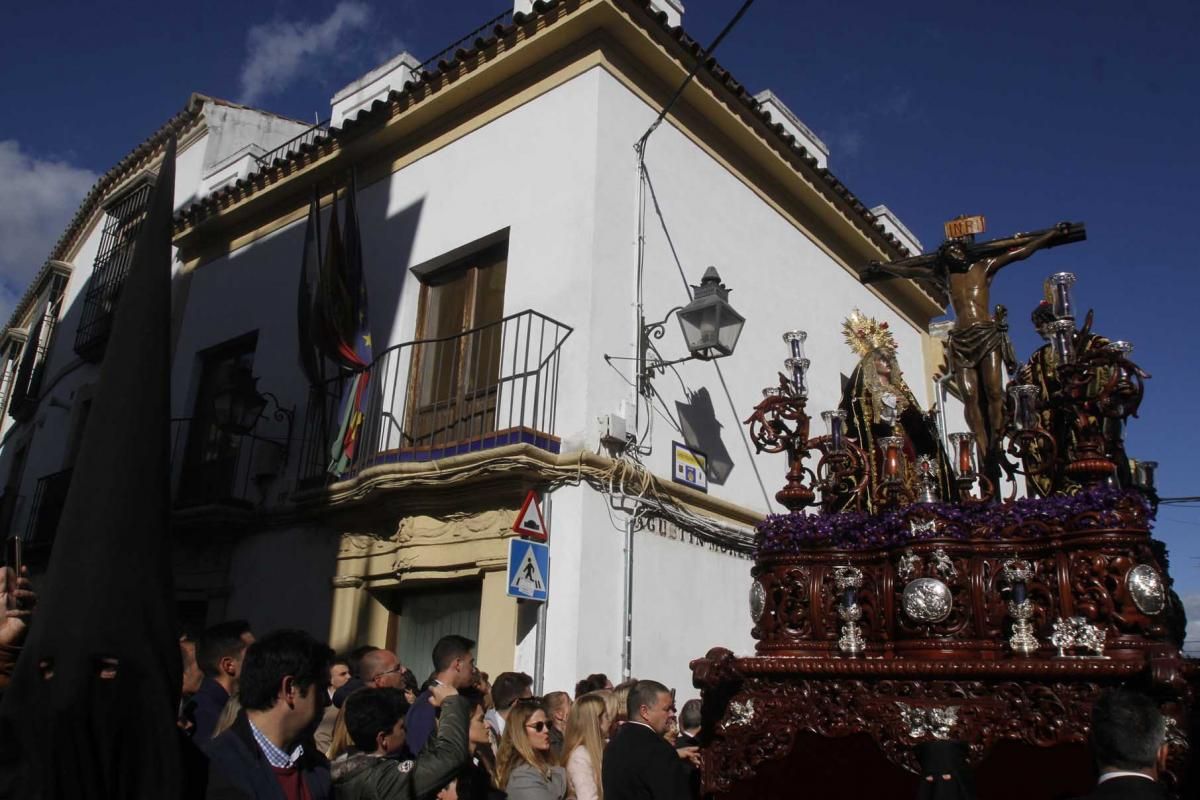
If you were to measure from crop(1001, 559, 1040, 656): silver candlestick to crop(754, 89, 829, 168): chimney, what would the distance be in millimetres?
8744

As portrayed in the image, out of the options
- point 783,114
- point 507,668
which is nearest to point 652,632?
point 507,668

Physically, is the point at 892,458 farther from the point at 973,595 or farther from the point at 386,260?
the point at 386,260

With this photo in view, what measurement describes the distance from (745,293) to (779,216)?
153 centimetres

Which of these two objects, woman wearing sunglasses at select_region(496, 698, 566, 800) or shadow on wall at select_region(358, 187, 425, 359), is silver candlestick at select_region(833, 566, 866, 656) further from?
shadow on wall at select_region(358, 187, 425, 359)

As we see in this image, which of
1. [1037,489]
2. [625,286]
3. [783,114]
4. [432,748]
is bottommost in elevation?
[432,748]

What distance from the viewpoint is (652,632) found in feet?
24.8

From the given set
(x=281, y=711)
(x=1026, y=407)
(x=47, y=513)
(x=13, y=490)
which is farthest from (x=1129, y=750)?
(x=13, y=490)

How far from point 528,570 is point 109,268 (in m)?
12.2

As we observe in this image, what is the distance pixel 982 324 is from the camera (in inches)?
193

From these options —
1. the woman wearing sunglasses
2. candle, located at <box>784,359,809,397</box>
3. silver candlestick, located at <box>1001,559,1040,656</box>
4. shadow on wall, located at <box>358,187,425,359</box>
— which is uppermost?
shadow on wall, located at <box>358,187,425,359</box>

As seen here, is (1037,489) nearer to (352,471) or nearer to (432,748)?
(432,748)

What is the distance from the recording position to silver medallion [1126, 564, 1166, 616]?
3428mm

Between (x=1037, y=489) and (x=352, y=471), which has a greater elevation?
(x=352, y=471)

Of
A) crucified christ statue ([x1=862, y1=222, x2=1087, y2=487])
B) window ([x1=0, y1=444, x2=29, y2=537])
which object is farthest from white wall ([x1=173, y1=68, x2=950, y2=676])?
window ([x1=0, y1=444, x2=29, y2=537])
